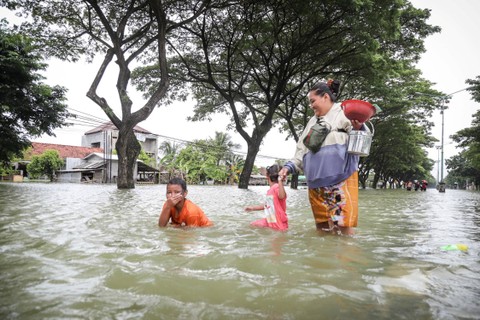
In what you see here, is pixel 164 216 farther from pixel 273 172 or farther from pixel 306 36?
pixel 306 36

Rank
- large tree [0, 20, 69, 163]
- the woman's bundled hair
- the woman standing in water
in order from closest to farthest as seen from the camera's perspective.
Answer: the woman standing in water < the woman's bundled hair < large tree [0, 20, 69, 163]

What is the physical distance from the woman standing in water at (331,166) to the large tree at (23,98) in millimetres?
15460

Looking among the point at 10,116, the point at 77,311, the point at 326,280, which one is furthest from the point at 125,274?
the point at 10,116

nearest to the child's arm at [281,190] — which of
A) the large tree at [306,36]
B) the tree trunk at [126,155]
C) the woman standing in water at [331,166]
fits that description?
the woman standing in water at [331,166]

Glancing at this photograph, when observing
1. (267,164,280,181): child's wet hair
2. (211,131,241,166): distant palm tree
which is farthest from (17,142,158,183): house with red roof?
(267,164,280,181): child's wet hair

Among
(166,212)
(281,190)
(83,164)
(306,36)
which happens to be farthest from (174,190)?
(83,164)

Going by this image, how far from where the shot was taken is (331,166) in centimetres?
364

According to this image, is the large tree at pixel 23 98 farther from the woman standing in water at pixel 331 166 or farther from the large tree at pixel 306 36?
the woman standing in water at pixel 331 166

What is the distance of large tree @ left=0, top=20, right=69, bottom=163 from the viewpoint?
16.4m

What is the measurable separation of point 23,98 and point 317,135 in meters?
19.2

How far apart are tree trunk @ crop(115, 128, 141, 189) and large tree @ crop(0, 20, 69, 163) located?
19.9ft

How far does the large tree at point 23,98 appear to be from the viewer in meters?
16.4

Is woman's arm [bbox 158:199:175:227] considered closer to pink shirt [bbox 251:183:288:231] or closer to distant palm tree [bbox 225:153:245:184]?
pink shirt [bbox 251:183:288:231]

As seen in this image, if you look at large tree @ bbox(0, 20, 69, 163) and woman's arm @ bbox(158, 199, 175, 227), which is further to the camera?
large tree @ bbox(0, 20, 69, 163)
